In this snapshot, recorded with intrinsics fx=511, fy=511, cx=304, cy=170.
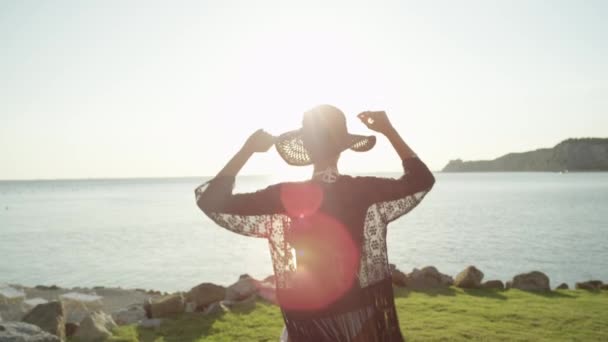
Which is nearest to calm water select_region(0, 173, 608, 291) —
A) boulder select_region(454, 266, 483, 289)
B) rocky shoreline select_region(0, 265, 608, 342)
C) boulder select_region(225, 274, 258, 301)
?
rocky shoreline select_region(0, 265, 608, 342)

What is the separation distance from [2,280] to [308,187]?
25.4 meters

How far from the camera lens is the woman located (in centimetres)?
285

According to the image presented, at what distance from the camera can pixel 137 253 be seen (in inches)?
1208

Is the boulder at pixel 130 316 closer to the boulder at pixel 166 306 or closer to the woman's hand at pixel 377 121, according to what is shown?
the boulder at pixel 166 306

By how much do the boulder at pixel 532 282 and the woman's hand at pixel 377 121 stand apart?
11.6 m

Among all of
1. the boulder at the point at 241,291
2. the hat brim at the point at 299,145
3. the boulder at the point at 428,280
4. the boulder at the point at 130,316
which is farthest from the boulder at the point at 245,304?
the hat brim at the point at 299,145

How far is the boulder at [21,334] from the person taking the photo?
6811 millimetres

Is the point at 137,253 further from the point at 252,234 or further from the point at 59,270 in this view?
the point at 252,234

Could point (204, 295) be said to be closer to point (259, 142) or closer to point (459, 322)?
point (459, 322)

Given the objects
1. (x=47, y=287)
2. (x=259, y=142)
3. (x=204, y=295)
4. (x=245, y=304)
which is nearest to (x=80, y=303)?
(x=204, y=295)

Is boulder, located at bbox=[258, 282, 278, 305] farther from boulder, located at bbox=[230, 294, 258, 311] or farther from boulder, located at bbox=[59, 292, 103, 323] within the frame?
boulder, located at bbox=[59, 292, 103, 323]

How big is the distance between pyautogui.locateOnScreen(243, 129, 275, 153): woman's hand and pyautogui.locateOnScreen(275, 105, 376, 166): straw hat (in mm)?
78

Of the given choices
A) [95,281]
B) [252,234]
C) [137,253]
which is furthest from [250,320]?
[137,253]

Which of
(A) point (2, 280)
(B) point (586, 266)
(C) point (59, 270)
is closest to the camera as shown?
(B) point (586, 266)
